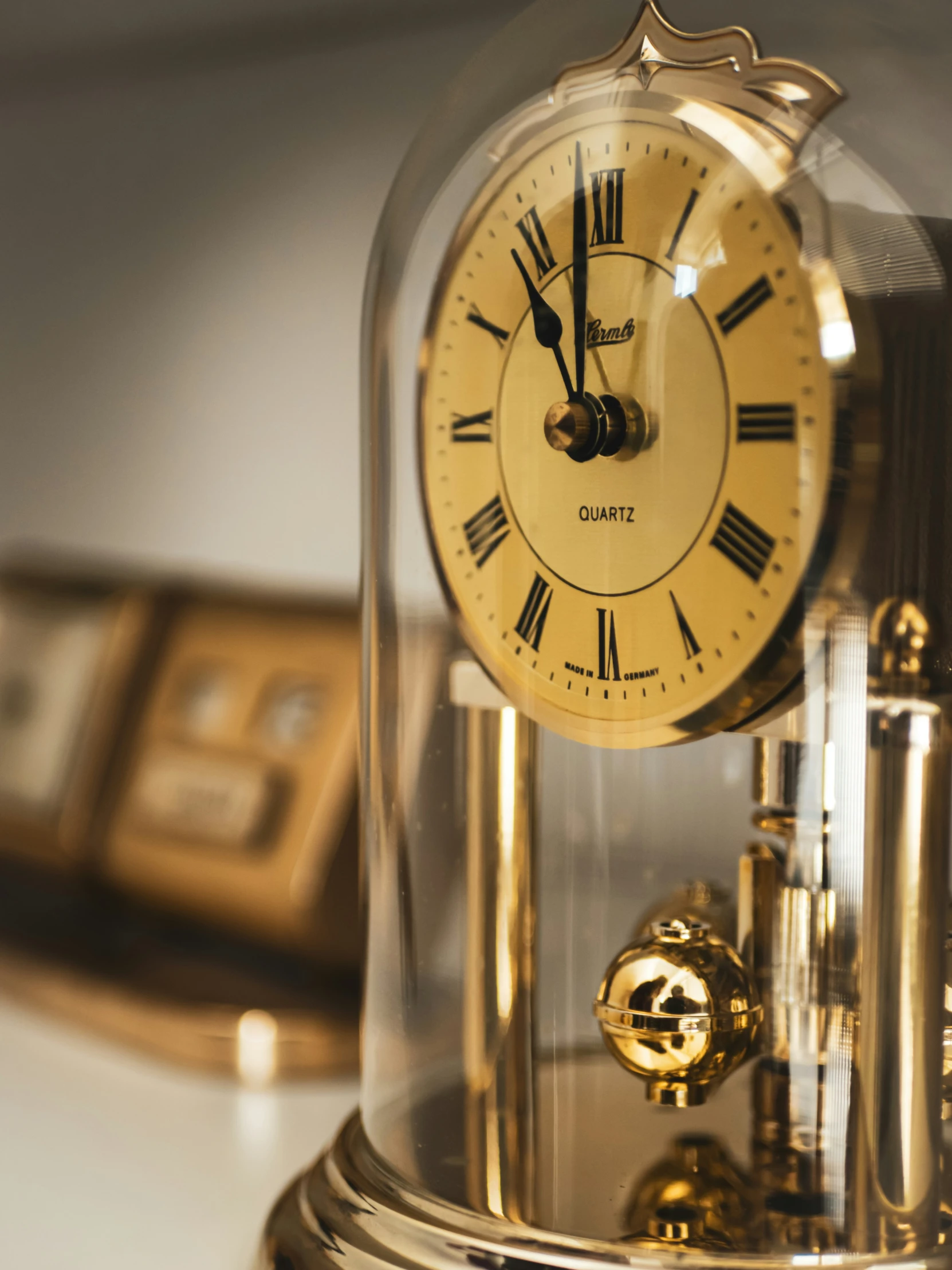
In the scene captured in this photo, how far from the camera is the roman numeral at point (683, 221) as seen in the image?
496 millimetres

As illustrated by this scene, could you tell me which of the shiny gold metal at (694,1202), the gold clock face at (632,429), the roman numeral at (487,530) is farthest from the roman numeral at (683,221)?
the shiny gold metal at (694,1202)

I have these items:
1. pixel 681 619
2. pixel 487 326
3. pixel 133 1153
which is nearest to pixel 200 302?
pixel 133 1153

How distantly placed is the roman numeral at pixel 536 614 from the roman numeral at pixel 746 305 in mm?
118

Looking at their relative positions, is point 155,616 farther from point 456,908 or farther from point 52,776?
point 456,908

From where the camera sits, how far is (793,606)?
482 mm

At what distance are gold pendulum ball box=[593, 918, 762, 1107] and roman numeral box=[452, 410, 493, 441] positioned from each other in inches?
8.1

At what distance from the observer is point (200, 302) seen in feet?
6.07

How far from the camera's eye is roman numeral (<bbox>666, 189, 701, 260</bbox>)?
1.63 ft

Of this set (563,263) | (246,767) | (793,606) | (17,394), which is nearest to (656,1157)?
(793,606)

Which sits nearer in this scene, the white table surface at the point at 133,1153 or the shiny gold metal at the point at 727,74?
the shiny gold metal at the point at 727,74

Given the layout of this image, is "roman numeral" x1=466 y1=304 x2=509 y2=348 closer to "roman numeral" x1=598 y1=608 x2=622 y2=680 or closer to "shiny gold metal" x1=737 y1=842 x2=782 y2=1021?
"roman numeral" x1=598 y1=608 x2=622 y2=680

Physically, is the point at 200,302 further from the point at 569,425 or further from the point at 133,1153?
the point at 569,425

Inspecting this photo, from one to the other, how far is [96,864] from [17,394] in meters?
0.96

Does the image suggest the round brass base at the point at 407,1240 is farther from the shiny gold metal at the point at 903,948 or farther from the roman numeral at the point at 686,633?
the roman numeral at the point at 686,633
